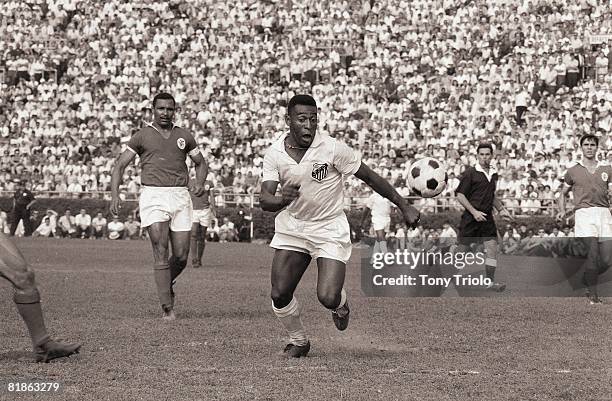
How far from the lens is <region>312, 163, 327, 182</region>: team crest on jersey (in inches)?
387

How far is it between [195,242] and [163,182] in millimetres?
10457

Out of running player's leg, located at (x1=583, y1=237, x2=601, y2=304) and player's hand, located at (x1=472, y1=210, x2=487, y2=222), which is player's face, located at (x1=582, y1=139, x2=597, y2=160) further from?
player's hand, located at (x1=472, y1=210, x2=487, y2=222)

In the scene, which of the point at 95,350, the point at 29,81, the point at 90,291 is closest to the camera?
the point at 95,350

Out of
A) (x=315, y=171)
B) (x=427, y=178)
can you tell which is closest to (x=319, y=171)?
(x=315, y=171)

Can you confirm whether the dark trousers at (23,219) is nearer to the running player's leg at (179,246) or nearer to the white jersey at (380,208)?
the white jersey at (380,208)

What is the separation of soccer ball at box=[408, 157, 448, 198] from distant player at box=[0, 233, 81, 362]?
467 centimetres

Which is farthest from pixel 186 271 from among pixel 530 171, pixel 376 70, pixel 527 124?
pixel 376 70

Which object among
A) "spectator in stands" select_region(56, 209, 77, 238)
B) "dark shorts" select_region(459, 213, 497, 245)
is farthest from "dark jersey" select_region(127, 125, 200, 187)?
"spectator in stands" select_region(56, 209, 77, 238)

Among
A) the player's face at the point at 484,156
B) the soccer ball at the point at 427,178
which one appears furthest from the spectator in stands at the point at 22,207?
the soccer ball at the point at 427,178

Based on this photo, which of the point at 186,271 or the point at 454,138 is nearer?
the point at 186,271

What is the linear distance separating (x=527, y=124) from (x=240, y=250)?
10.3 metres

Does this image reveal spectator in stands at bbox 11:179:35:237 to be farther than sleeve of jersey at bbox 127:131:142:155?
Yes

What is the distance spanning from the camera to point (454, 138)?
116 ft

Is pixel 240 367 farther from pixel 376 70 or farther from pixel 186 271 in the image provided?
pixel 376 70
